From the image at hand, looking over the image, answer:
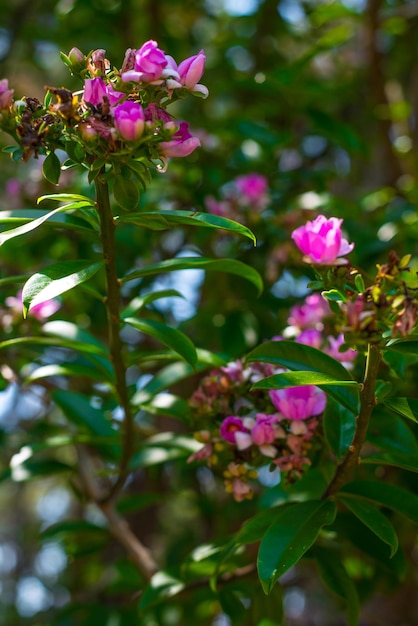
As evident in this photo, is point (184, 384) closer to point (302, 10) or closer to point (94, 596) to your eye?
point (94, 596)

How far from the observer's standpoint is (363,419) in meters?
0.91

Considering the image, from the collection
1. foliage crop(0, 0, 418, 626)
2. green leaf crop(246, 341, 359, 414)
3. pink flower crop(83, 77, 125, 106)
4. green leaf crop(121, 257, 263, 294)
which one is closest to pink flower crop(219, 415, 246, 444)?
foliage crop(0, 0, 418, 626)

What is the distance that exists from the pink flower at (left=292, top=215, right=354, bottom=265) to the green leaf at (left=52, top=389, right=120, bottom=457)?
662mm

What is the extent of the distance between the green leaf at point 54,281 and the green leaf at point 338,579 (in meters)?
0.58

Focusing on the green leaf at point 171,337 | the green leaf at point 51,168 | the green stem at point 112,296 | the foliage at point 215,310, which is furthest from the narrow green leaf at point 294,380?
the green leaf at point 51,168

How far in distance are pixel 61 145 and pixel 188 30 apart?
89.4 inches

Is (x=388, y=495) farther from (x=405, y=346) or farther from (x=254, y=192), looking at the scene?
(x=254, y=192)

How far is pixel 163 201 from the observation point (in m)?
2.03

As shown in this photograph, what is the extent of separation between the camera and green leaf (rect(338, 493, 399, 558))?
0.94 metres

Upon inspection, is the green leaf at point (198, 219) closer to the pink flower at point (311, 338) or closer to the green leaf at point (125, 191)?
the green leaf at point (125, 191)

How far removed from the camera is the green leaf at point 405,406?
889mm

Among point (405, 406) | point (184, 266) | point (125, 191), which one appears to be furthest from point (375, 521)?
point (125, 191)

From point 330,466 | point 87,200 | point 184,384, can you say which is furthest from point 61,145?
point 184,384

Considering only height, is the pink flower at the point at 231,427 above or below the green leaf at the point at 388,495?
above
